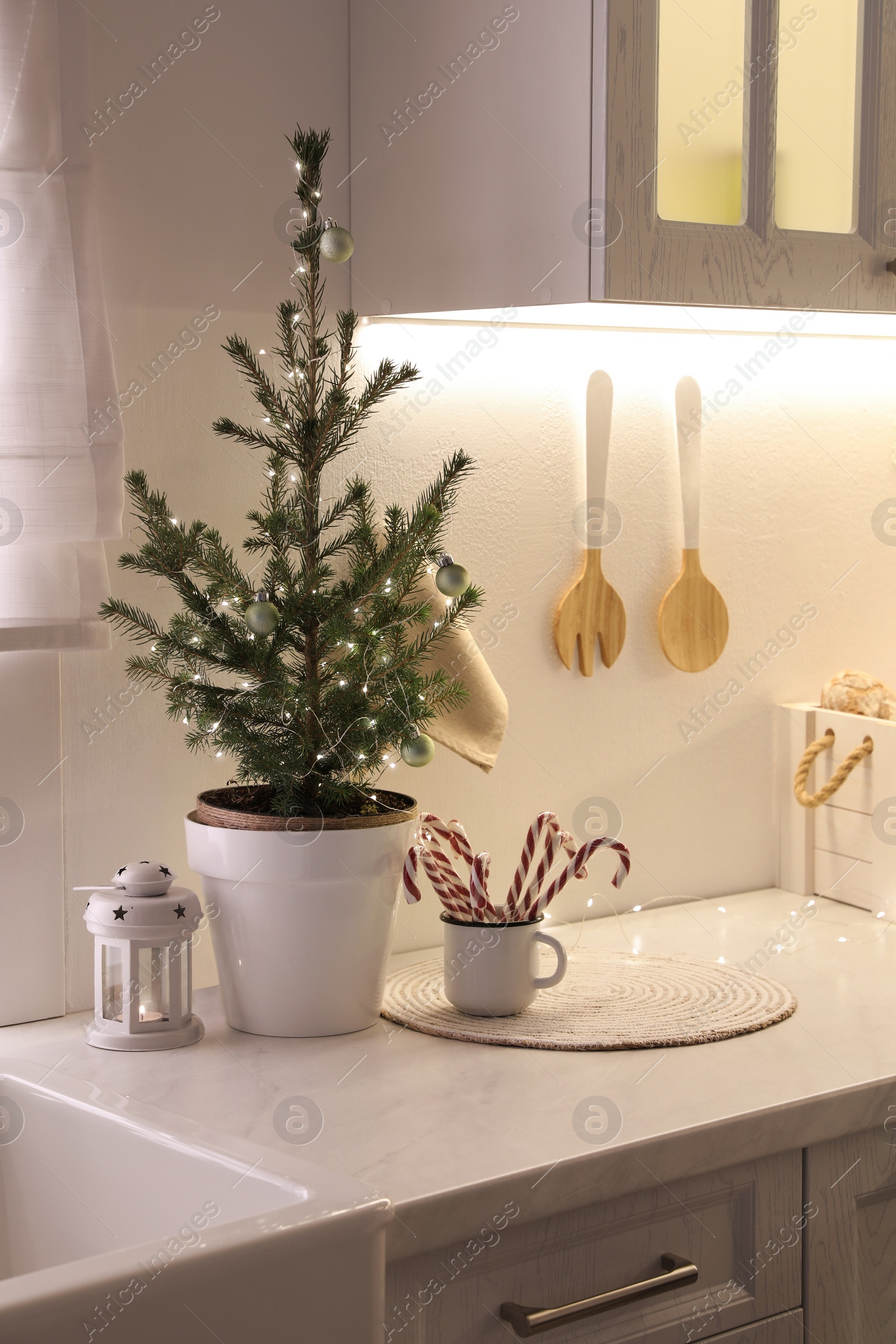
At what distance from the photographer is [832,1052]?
1160 mm

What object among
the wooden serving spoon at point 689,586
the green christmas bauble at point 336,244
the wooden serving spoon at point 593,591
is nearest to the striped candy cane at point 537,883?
the wooden serving spoon at point 593,591

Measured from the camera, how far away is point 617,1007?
1287 millimetres

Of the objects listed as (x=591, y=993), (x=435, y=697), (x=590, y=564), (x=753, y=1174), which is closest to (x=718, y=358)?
(x=590, y=564)

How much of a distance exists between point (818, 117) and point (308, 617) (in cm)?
72

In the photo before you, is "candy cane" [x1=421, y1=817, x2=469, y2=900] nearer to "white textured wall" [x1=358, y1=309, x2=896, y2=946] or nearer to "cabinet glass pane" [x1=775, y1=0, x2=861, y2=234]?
"white textured wall" [x1=358, y1=309, x2=896, y2=946]

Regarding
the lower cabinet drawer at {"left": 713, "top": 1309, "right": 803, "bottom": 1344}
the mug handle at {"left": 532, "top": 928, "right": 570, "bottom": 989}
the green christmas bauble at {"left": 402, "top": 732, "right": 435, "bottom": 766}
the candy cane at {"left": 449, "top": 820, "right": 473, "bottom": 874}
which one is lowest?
the lower cabinet drawer at {"left": 713, "top": 1309, "right": 803, "bottom": 1344}

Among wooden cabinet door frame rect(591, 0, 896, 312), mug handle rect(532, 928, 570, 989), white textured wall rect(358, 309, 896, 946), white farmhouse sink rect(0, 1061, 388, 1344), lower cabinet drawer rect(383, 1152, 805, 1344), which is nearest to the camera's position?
white farmhouse sink rect(0, 1061, 388, 1344)

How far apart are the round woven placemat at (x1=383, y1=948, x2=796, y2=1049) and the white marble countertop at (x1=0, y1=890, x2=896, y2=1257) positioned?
15mm

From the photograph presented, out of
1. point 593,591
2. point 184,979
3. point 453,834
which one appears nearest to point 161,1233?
point 184,979

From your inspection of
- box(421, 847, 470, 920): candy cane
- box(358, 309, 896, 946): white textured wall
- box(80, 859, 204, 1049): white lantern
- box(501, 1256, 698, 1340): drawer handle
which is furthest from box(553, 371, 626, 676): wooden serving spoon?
box(501, 1256, 698, 1340): drawer handle

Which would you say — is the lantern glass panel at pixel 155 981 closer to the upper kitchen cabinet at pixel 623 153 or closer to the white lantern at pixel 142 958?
A: the white lantern at pixel 142 958

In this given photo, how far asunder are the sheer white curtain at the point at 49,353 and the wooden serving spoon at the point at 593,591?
580 mm

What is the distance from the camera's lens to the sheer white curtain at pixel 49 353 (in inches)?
46.0

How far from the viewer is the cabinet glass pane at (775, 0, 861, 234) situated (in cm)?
129
